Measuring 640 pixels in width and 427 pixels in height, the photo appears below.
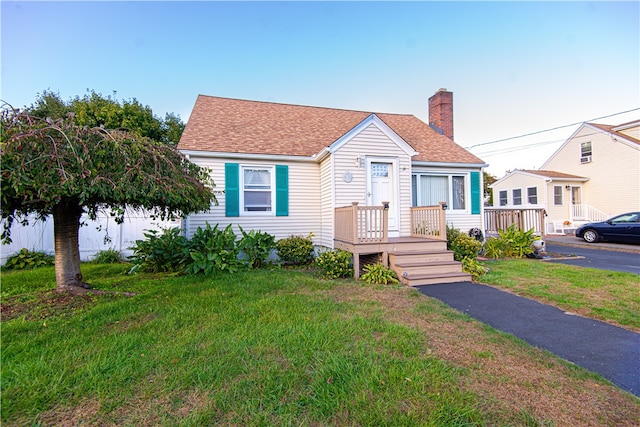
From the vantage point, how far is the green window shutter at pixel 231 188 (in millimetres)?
8586

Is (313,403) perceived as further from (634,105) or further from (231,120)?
(634,105)

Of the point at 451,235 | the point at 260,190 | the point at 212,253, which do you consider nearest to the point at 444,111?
the point at 451,235

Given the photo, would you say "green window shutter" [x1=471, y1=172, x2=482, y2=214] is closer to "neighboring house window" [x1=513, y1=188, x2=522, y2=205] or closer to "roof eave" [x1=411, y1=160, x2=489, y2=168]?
"roof eave" [x1=411, y1=160, x2=489, y2=168]

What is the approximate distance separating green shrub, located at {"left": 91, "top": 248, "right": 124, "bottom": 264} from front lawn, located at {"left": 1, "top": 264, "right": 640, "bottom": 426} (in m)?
4.82

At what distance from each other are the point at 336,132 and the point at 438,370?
9.32 meters

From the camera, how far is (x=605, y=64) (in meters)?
10.9

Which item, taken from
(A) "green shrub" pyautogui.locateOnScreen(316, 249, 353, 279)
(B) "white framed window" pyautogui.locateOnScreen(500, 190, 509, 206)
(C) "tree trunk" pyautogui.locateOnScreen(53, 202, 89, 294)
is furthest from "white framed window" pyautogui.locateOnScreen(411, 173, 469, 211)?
(B) "white framed window" pyautogui.locateOnScreen(500, 190, 509, 206)

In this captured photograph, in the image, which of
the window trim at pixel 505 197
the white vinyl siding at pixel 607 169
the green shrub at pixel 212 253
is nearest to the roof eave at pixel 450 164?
the green shrub at pixel 212 253

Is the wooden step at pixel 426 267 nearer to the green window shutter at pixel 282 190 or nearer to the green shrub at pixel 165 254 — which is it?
the green window shutter at pixel 282 190

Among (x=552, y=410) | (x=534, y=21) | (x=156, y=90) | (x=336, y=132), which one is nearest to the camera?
(x=552, y=410)

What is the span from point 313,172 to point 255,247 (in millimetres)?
3190

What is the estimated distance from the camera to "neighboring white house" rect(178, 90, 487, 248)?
8.50m

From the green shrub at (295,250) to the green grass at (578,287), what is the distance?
15.1 ft

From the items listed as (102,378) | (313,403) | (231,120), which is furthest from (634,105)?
(102,378)
